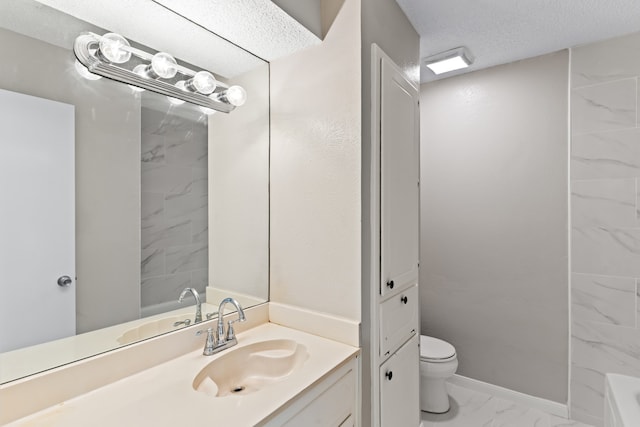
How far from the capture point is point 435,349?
223 centimetres

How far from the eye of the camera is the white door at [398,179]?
1.46 metres

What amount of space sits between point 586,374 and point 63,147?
3001 millimetres

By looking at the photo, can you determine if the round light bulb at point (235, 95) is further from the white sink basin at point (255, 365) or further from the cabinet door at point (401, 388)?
the cabinet door at point (401, 388)

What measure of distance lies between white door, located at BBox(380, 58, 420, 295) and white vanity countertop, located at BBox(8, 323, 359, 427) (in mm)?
565

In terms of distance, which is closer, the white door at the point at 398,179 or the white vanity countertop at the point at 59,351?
the white vanity countertop at the point at 59,351

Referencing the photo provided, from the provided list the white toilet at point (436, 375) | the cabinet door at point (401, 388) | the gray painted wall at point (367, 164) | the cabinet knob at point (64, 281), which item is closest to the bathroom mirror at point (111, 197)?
the cabinet knob at point (64, 281)

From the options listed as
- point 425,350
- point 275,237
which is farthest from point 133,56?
point 425,350

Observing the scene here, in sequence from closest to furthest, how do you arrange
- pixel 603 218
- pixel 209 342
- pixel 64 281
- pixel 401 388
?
pixel 64 281 < pixel 209 342 < pixel 401 388 < pixel 603 218

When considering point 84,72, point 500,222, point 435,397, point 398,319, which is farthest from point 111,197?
point 500,222

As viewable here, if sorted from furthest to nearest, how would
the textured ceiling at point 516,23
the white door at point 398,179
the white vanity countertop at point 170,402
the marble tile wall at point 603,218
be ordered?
A: 1. the marble tile wall at point 603,218
2. the textured ceiling at point 516,23
3. the white door at point 398,179
4. the white vanity countertop at point 170,402

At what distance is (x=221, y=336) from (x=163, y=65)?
1.11 meters

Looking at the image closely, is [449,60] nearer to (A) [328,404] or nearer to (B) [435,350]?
(B) [435,350]

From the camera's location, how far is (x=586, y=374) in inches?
80.0

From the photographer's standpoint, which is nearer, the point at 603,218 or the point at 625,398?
the point at 625,398
